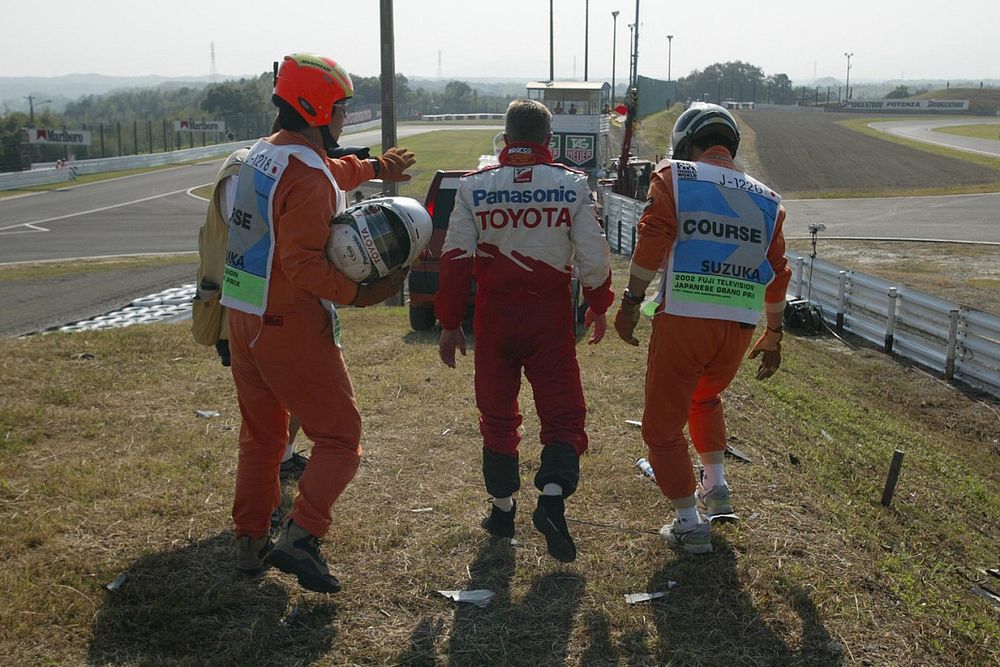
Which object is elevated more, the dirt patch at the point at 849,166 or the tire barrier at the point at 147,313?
the dirt patch at the point at 849,166

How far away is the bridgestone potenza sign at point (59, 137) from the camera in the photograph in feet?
178

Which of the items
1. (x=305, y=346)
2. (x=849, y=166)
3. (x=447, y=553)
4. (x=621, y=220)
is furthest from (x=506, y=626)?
(x=849, y=166)

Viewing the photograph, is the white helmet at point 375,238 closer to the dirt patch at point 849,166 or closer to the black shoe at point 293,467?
the black shoe at point 293,467

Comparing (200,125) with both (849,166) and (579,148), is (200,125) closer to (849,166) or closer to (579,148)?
(579,148)

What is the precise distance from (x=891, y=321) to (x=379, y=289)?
34.8 ft

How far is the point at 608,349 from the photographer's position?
31.4 feet

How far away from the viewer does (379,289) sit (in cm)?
393

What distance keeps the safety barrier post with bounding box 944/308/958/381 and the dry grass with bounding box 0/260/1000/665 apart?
4.38m

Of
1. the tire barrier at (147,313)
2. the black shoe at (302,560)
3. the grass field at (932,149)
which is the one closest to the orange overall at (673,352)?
Result: the black shoe at (302,560)

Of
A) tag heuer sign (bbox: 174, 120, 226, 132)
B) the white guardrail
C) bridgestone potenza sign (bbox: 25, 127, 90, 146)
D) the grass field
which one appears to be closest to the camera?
the white guardrail

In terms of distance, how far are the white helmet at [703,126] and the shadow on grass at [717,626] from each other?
204 centimetres

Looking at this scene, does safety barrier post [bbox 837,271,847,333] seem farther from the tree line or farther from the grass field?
the grass field

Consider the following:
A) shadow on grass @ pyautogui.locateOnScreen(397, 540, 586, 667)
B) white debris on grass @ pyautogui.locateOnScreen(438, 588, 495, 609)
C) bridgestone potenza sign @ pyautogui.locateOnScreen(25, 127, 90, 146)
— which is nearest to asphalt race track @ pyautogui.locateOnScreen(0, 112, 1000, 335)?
bridgestone potenza sign @ pyautogui.locateOnScreen(25, 127, 90, 146)

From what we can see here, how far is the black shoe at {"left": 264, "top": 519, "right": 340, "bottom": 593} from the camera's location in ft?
12.4
